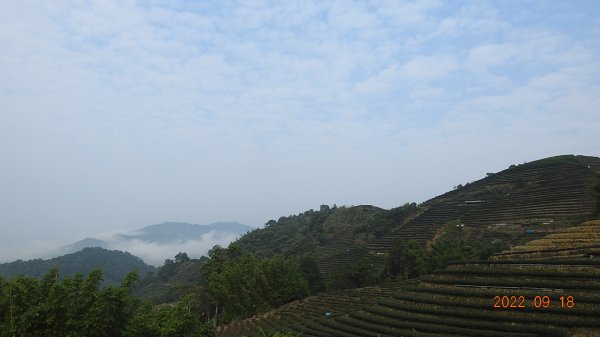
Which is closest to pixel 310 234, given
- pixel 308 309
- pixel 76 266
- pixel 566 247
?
pixel 308 309

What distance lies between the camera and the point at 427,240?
243 ft

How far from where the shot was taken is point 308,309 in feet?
166

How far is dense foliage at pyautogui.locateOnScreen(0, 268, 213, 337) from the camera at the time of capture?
17.1 meters

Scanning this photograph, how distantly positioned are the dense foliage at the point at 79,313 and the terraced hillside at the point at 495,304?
44.9 feet

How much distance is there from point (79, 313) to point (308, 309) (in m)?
36.7

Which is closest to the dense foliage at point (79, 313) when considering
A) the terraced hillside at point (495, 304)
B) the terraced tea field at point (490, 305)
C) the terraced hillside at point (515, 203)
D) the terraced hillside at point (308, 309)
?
the terraced tea field at point (490, 305)

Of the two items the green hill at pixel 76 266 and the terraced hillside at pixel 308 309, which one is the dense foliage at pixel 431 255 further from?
the green hill at pixel 76 266

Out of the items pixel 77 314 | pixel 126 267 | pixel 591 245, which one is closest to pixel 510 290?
pixel 591 245

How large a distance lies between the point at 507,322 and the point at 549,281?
17.8 ft

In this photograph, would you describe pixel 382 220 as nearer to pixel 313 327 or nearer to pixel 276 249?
pixel 276 249

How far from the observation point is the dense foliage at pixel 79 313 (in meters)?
17.1

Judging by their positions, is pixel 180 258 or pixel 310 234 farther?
pixel 180 258

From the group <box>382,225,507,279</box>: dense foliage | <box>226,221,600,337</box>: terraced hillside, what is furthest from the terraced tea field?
<box>382,225,507,279</box>: dense foliage

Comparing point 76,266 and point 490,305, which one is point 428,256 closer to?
point 490,305
